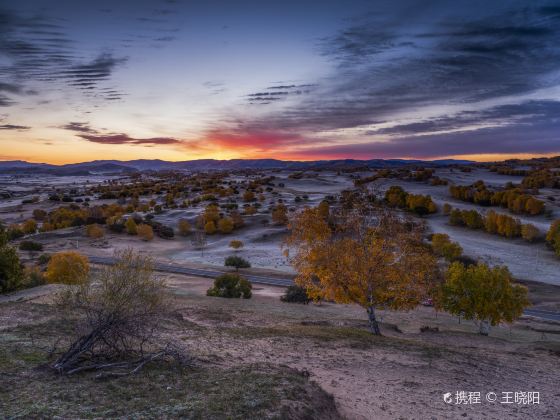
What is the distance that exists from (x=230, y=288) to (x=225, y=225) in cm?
5256

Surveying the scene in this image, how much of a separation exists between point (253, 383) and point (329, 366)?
470 cm

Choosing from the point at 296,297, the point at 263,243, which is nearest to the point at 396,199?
the point at 263,243

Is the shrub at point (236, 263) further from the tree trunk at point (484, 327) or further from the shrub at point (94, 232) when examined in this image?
the tree trunk at point (484, 327)

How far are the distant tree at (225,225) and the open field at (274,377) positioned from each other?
6785 cm

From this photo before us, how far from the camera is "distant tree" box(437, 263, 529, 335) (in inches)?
1203

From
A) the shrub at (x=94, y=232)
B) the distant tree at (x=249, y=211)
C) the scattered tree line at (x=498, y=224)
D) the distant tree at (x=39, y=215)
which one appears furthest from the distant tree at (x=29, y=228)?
the scattered tree line at (x=498, y=224)

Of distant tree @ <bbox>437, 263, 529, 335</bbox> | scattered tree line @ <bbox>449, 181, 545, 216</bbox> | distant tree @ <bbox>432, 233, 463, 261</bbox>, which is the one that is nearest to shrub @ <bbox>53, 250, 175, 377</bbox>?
distant tree @ <bbox>437, 263, 529, 335</bbox>

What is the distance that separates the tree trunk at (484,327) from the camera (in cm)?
3075

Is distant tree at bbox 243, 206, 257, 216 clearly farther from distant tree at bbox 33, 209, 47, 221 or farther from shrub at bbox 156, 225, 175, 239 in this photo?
distant tree at bbox 33, 209, 47, 221

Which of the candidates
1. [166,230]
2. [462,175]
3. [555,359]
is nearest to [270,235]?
[166,230]

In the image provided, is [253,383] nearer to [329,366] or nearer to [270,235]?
[329,366]

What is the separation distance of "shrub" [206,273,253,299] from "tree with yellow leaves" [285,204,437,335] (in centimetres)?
1719

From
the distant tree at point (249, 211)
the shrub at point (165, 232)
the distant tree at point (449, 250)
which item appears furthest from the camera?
the distant tree at point (249, 211)

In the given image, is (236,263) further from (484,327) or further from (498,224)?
(498,224)
